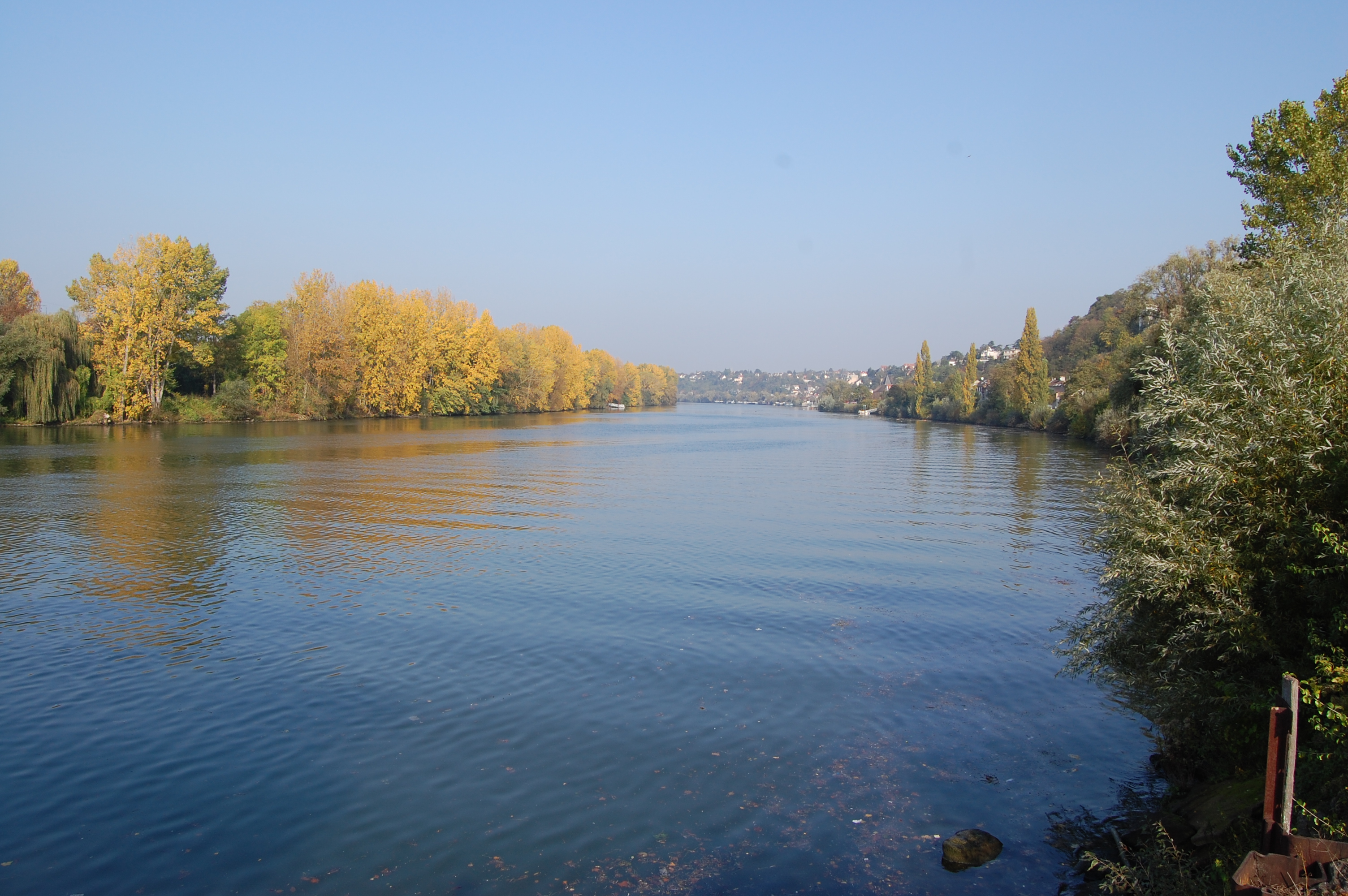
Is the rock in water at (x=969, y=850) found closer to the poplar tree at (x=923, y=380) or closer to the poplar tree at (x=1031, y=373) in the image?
the poplar tree at (x=1031, y=373)

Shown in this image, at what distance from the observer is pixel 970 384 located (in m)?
127

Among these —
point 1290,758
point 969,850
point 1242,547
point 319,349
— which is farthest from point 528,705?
point 319,349

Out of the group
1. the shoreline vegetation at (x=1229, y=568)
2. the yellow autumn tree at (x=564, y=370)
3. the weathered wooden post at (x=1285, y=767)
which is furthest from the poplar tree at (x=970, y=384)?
the weathered wooden post at (x=1285, y=767)

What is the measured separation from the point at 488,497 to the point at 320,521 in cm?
814

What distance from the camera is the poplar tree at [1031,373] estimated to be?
321 ft

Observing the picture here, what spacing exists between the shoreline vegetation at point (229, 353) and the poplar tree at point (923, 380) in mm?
66040

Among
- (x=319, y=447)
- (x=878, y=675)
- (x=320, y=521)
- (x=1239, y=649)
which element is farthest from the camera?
(x=319, y=447)

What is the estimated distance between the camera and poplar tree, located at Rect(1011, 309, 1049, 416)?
97.8 m

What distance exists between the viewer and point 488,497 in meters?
33.7

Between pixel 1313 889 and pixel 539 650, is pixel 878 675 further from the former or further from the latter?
pixel 1313 889

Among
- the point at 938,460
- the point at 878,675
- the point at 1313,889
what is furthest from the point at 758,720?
the point at 938,460

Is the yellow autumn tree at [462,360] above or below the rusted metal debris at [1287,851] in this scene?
above

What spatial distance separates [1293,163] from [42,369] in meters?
74.1

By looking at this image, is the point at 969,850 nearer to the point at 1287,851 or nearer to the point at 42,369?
the point at 1287,851
